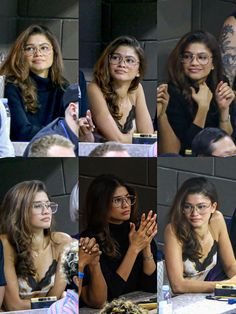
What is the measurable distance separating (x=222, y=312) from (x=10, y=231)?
0.68m

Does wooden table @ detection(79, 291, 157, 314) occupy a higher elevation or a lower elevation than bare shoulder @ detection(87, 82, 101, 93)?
lower

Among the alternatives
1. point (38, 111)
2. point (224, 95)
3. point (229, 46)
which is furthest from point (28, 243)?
point (229, 46)

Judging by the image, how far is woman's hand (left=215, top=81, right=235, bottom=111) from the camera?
250 centimetres

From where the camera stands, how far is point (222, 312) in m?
2.49

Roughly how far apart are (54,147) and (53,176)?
85 mm

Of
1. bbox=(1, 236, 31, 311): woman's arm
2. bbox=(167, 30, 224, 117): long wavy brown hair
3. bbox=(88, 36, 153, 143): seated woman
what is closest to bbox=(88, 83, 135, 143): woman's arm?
bbox=(88, 36, 153, 143): seated woman

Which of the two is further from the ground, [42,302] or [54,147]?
[54,147]

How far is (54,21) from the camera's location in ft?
7.81

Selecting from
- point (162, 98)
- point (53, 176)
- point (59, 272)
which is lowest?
point (59, 272)

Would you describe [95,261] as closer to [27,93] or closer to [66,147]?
[66,147]

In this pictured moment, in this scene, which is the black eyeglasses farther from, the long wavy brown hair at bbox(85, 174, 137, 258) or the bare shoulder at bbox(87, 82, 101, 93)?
the long wavy brown hair at bbox(85, 174, 137, 258)

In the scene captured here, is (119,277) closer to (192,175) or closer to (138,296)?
(138,296)

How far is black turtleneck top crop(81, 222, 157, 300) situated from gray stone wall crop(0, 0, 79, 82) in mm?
480

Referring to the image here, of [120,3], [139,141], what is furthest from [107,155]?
[120,3]
